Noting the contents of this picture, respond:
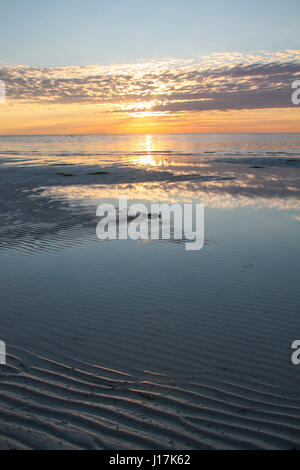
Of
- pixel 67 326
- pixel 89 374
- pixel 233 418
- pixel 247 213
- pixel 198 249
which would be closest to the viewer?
pixel 233 418

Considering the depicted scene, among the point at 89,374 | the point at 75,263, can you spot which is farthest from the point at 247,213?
the point at 89,374

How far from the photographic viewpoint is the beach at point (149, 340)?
10.8 ft

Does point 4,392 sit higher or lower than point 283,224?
lower

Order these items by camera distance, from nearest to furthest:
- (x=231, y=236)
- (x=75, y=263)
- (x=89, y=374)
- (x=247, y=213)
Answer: (x=89, y=374), (x=75, y=263), (x=231, y=236), (x=247, y=213)

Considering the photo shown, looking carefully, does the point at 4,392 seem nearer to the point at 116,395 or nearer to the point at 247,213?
the point at 116,395

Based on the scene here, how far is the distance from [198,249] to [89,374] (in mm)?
5142

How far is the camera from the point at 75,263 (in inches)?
308

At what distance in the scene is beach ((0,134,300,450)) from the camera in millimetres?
3307

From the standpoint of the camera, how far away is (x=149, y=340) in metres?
4.81

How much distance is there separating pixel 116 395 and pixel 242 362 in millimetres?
1677

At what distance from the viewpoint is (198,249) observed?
28.4ft
